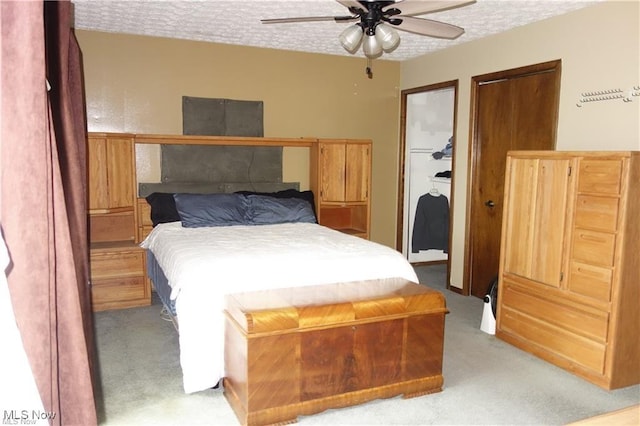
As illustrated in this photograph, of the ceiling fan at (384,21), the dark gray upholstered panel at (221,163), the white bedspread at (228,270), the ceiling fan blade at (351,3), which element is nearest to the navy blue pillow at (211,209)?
the dark gray upholstered panel at (221,163)

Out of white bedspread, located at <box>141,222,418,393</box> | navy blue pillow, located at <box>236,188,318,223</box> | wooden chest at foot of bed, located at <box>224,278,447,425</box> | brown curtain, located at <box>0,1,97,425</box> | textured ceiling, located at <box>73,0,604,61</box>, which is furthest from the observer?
navy blue pillow, located at <box>236,188,318,223</box>

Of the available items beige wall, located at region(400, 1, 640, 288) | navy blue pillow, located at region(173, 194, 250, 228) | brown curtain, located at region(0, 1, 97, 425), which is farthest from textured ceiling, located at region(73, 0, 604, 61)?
brown curtain, located at region(0, 1, 97, 425)

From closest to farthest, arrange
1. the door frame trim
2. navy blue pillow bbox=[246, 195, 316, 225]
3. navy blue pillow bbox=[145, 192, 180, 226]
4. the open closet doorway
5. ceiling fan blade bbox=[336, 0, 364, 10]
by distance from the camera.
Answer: ceiling fan blade bbox=[336, 0, 364, 10] < the door frame trim < navy blue pillow bbox=[145, 192, 180, 226] < navy blue pillow bbox=[246, 195, 316, 225] < the open closet doorway

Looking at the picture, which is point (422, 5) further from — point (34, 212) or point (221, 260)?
point (34, 212)

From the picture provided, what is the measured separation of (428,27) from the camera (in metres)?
2.97

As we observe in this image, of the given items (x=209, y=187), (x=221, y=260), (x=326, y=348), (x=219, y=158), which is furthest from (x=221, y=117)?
(x=326, y=348)

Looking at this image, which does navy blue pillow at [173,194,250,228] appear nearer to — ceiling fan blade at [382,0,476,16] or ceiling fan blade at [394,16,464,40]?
ceiling fan blade at [394,16,464,40]

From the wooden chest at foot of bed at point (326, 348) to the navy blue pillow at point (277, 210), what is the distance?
1.92 m

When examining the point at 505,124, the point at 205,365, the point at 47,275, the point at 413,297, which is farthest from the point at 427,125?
the point at 47,275

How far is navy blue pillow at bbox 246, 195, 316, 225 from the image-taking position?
15.3 ft

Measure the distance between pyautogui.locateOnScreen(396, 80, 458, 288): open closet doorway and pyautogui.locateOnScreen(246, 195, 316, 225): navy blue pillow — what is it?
1569mm

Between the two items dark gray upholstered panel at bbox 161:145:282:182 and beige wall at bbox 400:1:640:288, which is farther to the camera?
dark gray upholstered panel at bbox 161:145:282:182

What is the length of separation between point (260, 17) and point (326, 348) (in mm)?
2761

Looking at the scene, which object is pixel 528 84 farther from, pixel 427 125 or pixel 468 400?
pixel 468 400
